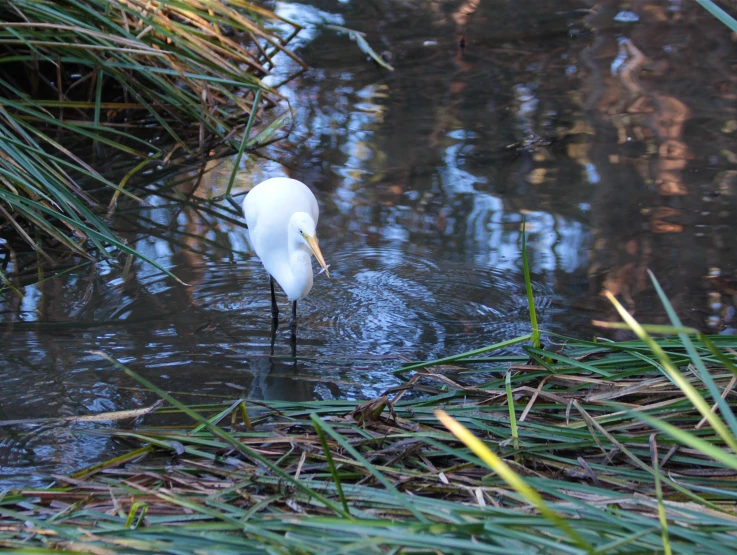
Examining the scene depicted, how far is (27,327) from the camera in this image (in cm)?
283

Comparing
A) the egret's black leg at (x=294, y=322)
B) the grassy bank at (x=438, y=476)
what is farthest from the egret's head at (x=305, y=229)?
the grassy bank at (x=438, y=476)

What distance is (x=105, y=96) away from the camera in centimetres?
511

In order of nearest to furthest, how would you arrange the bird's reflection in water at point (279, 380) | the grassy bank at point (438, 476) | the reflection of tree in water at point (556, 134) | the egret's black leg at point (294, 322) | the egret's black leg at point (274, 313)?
the grassy bank at point (438, 476), the bird's reflection in water at point (279, 380), the egret's black leg at point (294, 322), the egret's black leg at point (274, 313), the reflection of tree in water at point (556, 134)

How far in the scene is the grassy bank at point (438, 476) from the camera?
129 cm

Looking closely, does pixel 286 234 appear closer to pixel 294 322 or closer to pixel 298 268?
pixel 298 268

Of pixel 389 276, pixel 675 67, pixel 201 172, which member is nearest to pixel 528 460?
pixel 389 276

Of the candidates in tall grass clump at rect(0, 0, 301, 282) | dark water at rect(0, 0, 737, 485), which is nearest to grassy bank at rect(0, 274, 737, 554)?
dark water at rect(0, 0, 737, 485)

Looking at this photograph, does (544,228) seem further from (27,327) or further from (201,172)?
(27,327)

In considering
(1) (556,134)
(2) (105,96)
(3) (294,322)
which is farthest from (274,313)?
(2) (105,96)

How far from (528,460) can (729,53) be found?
5462 mm

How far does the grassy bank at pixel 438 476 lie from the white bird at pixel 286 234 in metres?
0.68

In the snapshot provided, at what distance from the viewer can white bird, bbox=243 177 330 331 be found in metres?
2.79

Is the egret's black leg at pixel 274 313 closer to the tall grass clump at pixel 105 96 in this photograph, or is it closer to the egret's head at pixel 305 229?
the egret's head at pixel 305 229

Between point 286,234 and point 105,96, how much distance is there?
9.18 feet
